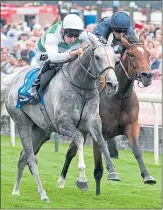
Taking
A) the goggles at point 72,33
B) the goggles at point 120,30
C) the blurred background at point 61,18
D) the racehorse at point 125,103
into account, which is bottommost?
the blurred background at point 61,18

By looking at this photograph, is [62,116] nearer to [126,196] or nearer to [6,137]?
[126,196]

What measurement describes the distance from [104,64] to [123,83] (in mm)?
1275

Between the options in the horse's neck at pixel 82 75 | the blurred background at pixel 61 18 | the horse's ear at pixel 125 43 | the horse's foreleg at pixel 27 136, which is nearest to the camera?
the horse's neck at pixel 82 75

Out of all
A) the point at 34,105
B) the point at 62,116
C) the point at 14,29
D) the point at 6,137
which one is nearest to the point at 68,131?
the point at 62,116

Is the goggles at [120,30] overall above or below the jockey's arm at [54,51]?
above

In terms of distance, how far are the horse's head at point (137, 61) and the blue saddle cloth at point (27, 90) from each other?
1023mm

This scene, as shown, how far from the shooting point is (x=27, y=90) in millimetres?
11203

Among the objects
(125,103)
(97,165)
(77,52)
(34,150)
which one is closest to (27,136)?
(34,150)

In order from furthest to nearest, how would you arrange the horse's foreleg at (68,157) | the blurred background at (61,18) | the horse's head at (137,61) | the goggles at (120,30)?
the blurred background at (61,18) < the horse's foreleg at (68,157) < the goggles at (120,30) < the horse's head at (137,61)

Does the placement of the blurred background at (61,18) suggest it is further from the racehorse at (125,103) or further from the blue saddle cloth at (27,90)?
the blue saddle cloth at (27,90)

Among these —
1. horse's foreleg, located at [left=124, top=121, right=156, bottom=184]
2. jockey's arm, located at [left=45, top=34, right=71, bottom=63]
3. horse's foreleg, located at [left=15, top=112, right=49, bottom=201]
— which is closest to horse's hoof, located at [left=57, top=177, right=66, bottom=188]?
horse's foreleg, located at [left=15, top=112, right=49, bottom=201]

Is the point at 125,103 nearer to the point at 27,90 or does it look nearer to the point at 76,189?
the point at 27,90

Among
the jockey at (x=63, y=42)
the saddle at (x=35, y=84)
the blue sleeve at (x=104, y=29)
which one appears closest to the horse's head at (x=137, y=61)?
the blue sleeve at (x=104, y=29)

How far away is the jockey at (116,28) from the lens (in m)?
11.1
